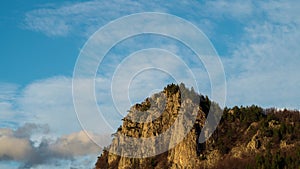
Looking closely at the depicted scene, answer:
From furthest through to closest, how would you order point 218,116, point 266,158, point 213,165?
point 218,116 < point 213,165 < point 266,158

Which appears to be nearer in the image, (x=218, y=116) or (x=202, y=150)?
(x=202, y=150)

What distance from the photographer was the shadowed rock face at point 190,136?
163575mm

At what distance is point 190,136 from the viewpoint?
565 ft

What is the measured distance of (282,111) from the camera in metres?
200

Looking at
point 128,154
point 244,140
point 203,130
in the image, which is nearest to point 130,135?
point 128,154

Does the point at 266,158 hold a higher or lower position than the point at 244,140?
lower

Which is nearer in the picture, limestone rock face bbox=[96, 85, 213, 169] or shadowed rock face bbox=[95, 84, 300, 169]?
shadowed rock face bbox=[95, 84, 300, 169]

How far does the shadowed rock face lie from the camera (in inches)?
6440

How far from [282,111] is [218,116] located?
21.5 meters

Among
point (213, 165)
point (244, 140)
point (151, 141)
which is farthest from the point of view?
point (151, 141)

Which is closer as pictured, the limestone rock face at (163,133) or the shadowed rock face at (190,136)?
the shadowed rock face at (190,136)

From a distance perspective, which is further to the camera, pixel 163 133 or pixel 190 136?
pixel 163 133

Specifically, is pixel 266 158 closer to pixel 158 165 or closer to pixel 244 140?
pixel 244 140

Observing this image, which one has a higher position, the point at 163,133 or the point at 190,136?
the point at 163,133
